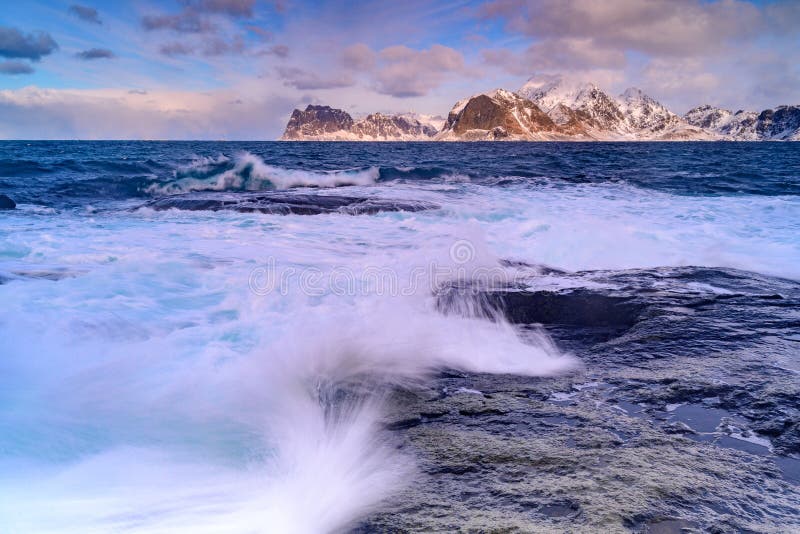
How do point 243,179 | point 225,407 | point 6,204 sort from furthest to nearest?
point 243,179
point 6,204
point 225,407

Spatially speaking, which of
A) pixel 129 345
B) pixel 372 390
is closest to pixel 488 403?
pixel 372 390

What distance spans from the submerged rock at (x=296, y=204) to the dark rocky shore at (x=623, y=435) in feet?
26.9

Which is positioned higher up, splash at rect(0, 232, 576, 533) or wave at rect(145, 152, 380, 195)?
wave at rect(145, 152, 380, 195)

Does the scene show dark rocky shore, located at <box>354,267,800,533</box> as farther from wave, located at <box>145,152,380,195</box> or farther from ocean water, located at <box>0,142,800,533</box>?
wave, located at <box>145,152,380,195</box>

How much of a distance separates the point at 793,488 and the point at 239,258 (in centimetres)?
667

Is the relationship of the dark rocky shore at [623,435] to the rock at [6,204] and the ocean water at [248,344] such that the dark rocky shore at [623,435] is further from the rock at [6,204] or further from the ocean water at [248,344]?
the rock at [6,204]

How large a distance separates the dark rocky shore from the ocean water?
0.83ft

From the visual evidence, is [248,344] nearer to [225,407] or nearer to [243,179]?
[225,407]

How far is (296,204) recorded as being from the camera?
41.7ft

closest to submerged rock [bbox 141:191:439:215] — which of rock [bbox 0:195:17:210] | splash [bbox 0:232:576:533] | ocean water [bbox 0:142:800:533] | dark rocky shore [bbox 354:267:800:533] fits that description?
ocean water [bbox 0:142:800:533]

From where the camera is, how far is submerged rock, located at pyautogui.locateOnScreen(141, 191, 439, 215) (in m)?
12.0

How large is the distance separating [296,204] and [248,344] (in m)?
9.08

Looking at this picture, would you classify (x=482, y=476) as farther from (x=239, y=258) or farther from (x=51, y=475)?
(x=239, y=258)

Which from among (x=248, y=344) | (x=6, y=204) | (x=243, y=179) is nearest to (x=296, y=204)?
(x=243, y=179)
